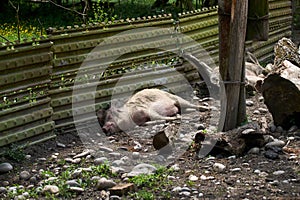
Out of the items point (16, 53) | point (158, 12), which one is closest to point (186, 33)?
point (16, 53)

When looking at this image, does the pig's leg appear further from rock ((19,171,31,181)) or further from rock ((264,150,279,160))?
rock ((19,171,31,181))

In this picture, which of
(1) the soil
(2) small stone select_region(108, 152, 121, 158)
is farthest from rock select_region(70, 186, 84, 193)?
(2) small stone select_region(108, 152, 121, 158)

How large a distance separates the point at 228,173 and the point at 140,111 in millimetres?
2256

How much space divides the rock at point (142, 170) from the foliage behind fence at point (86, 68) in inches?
61.5

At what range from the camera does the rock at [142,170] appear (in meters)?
6.17

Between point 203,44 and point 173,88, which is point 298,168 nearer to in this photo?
point 173,88

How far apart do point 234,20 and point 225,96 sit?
0.90 meters

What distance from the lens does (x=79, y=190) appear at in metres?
5.82

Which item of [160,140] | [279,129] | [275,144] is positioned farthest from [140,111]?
[275,144]

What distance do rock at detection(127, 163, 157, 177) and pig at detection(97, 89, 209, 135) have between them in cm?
168

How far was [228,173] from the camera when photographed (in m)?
6.23

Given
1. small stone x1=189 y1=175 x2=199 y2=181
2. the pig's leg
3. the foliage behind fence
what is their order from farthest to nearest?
the pig's leg, the foliage behind fence, small stone x1=189 y1=175 x2=199 y2=181

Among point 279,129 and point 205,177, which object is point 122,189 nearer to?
point 205,177

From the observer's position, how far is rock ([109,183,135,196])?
5.66 meters
